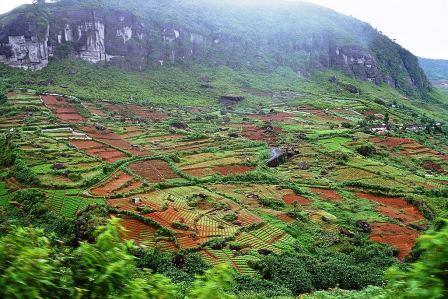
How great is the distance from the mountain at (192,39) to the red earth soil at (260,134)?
67845 mm

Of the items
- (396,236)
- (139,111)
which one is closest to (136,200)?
(396,236)

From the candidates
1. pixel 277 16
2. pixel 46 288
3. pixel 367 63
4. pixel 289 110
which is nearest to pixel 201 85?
pixel 289 110

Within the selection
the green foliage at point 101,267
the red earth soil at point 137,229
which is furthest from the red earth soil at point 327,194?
the green foliage at point 101,267

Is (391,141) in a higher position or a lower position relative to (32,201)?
higher

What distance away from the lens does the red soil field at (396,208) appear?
38.3 m

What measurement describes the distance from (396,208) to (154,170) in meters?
26.4

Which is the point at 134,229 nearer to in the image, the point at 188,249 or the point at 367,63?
the point at 188,249

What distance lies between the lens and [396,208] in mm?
40469

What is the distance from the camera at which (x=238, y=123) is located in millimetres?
83812

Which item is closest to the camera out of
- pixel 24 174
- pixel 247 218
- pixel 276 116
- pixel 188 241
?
pixel 188 241

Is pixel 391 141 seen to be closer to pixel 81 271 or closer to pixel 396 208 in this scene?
pixel 396 208

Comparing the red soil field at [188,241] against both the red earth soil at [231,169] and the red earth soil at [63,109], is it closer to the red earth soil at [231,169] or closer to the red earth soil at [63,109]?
the red earth soil at [231,169]

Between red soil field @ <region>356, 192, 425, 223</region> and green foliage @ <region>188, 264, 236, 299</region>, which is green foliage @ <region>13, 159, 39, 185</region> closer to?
red soil field @ <region>356, 192, 425, 223</region>

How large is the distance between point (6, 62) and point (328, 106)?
283 feet
